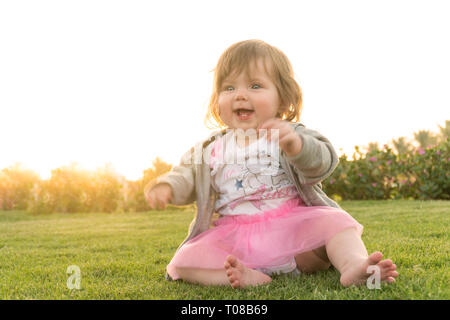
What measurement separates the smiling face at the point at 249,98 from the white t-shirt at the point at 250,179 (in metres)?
0.18

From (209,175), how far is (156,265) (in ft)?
3.02

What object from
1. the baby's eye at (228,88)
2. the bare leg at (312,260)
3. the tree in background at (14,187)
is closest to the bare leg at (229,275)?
the bare leg at (312,260)

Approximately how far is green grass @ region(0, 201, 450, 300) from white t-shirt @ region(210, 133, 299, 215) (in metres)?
0.45

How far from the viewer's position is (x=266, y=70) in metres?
2.54

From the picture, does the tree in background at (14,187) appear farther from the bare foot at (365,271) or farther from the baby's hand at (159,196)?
the bare foot at (365,271)

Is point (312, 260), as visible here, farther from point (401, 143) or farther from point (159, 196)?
point (401, 143)

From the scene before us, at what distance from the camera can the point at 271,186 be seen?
255cm

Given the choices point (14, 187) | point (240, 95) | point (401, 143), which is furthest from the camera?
point (401, 143)

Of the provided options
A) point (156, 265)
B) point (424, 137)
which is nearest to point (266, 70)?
point (156, 265)

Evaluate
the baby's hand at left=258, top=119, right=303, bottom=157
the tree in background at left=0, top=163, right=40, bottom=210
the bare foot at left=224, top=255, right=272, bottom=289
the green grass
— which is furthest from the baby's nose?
the tree in background at left=0, top=163, right=40, bottom=210

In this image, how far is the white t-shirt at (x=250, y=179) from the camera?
2.56 m

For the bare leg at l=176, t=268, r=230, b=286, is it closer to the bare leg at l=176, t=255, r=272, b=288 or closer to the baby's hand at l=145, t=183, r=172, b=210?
the bare leg at l=176, t=255, r=272, b=288
